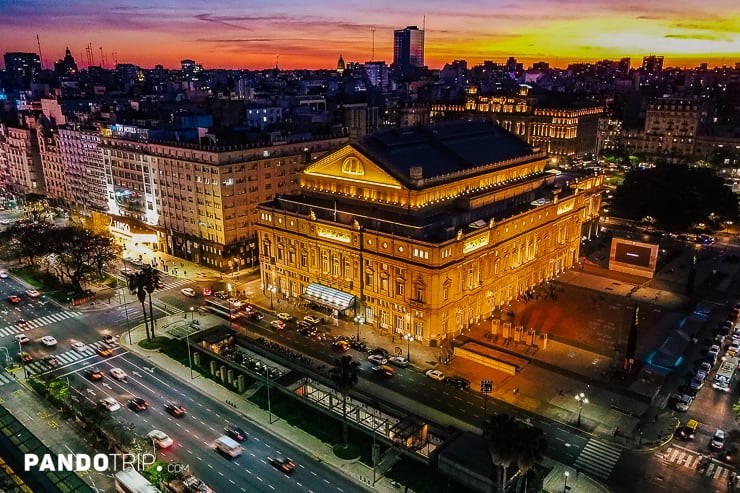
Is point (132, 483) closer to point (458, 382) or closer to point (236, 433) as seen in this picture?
point (236, 433)

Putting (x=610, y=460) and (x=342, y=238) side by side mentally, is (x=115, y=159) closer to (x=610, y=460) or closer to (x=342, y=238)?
(x=342, y=238)

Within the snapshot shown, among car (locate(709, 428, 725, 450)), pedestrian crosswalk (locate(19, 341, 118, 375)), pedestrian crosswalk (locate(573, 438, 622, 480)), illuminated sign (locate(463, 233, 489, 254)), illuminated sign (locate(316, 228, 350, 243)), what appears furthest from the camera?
illuminated sign (locate(316, 228, 350, 243))

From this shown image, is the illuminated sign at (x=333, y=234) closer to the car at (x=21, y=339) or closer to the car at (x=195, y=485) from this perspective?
the car at (x=195, y=485)

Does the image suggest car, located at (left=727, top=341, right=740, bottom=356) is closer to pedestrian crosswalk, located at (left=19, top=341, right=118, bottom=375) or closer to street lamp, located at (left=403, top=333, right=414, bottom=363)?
street lamp, located at (left=403, top=333, right=414, bottom=363)

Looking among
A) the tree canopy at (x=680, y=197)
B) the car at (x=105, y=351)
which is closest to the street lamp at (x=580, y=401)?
the car at (x=105, y=351)

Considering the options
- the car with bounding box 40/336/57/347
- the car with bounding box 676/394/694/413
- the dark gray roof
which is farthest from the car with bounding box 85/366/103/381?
the car with bounding box 676/394/694/413

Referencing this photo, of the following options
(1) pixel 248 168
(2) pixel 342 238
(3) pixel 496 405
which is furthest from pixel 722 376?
(1) pixel 248 168
